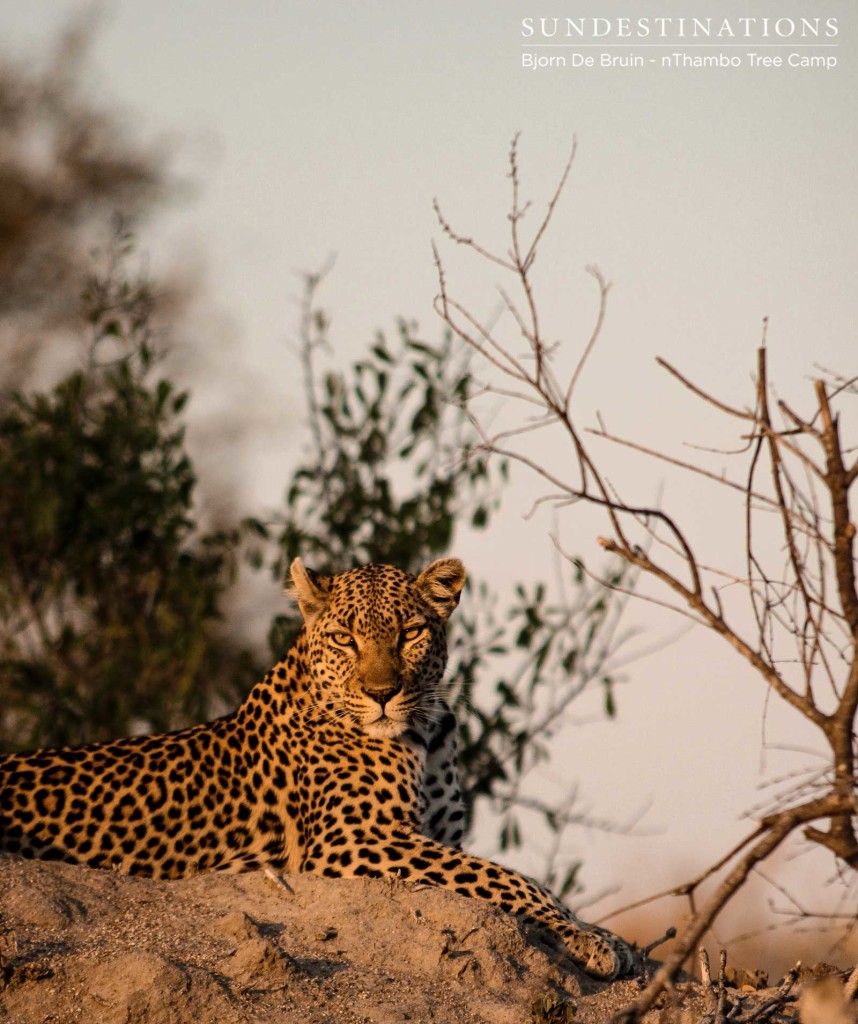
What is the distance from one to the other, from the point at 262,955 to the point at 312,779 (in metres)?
1.97

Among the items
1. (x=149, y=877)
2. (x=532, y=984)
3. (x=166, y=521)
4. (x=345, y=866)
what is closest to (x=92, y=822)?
(x=149, y=877)

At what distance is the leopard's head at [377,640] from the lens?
819 cm

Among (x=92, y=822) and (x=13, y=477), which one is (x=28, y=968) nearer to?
(x=92, y=822)

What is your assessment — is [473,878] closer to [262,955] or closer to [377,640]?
[377,640]

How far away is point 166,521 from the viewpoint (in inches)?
493

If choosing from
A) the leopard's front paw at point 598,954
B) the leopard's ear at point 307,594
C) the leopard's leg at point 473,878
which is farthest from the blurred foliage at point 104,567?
the leopard's front paw at point 598,954

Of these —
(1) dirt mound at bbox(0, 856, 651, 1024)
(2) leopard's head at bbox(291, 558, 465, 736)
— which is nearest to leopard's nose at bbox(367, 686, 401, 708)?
(2) leopard's head at bbox(291, 558, 465, 736)

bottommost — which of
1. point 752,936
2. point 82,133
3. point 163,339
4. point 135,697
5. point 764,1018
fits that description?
point 764,1018

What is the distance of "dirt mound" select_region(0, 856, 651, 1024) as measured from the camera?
582 centimetres

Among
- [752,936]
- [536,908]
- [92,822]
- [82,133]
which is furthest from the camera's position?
[82,133]

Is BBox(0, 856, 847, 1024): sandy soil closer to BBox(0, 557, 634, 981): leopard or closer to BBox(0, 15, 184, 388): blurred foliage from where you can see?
BBox(0, 557, 634, 981): leopard

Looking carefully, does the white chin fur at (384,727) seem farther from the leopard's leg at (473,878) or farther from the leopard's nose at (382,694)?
the leopard's leg at (473,878)

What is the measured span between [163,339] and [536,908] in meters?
13.6

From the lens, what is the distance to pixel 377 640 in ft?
27.2
